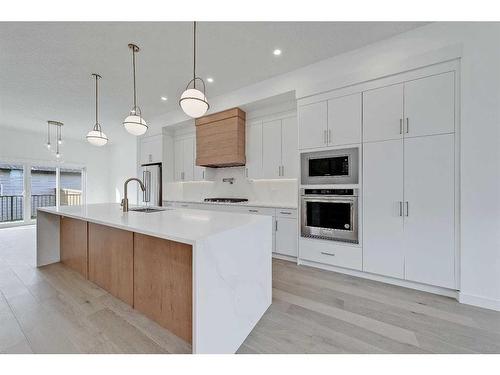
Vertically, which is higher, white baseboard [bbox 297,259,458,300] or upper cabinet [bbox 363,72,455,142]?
upper cabinet [bbox 363,72,455,142]

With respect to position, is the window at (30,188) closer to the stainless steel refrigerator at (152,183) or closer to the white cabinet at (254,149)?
the stainless steel refrigerator at (152,183)

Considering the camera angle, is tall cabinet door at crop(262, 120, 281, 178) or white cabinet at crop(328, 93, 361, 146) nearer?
white cabinet at crop(328, 93, 361, 146)

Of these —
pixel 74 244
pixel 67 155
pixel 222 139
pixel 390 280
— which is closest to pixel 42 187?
pixel 67 155

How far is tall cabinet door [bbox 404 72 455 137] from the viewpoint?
213 centimetres

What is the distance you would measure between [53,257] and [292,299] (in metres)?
3.34

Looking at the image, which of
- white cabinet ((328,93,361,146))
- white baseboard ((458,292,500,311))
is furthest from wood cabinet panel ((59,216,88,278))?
white baseboard ((458,292,500,311))

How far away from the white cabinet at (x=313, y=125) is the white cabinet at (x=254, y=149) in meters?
1.04

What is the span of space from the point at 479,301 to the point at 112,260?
3561mm

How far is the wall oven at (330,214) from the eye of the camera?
265 cm

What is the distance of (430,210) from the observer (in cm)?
221

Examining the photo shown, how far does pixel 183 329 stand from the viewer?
5.08ft

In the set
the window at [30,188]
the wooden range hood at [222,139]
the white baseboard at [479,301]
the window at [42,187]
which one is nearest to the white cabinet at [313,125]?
the wooden range hood at [222,139]

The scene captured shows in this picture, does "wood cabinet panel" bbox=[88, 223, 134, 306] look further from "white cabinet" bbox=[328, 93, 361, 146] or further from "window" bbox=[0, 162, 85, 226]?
"window" bbox=[0, 162, 85, 226]

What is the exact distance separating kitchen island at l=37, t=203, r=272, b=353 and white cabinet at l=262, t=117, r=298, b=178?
1911 mm
